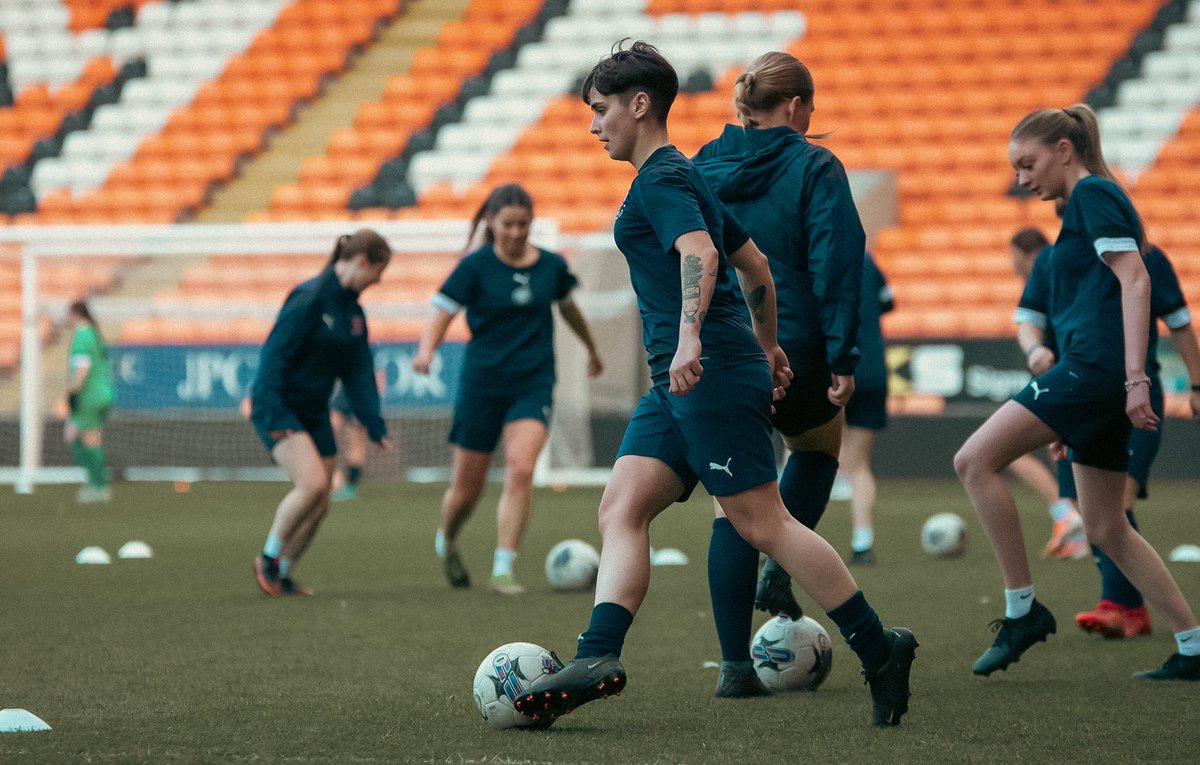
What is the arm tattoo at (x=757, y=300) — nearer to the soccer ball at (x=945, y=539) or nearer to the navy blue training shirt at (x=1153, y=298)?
the navy blue training shirt at (x=1153, y=298)

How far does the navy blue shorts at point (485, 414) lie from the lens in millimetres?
8070

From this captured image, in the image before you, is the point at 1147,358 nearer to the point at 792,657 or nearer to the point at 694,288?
the point at 792,657

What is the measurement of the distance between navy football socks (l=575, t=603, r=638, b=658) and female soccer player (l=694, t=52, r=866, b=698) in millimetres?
763

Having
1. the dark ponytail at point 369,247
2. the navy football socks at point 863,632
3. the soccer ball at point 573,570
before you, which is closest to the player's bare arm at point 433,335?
the dark ponytail at point 369,247

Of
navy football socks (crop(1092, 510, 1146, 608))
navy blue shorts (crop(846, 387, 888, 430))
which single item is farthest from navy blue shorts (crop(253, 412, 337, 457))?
navy football socks (crop(1092, 510, 1146, 608))

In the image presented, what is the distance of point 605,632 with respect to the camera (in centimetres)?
408

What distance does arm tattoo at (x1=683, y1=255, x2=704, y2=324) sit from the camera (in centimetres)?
386

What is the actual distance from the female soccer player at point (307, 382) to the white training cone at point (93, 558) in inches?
74.3

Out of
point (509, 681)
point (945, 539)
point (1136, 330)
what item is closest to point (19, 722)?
point (509, 681)

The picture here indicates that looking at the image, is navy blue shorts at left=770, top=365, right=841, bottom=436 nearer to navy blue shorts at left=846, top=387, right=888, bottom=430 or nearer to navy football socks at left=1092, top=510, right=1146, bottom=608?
navy football socks at left=1092, top=510, right=1146, bottom=608

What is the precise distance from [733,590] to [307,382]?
→ 3.61 meters

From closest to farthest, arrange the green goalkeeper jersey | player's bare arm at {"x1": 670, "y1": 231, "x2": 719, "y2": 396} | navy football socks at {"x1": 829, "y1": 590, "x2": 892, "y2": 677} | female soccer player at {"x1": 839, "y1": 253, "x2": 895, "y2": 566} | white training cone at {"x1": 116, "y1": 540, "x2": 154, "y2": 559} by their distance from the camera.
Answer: player's bare arm at {"x1": 670, "y1": 231, "x2": 719, "y2": 396} < navy football socks at {"x1": 829, "y1": 590, "x2": 892, "y2": 677} < female soccer player at {"x1": 839, "y1": 253, "x2": 895, "y2": 566} < white training cone at {"x1": 116, "y1": 540, "x2": 154, "y2": 559} < the green goalkeeper jersey

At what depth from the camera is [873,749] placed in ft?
12.6

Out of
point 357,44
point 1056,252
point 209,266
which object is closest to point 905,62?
point 357,44
